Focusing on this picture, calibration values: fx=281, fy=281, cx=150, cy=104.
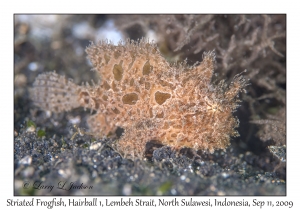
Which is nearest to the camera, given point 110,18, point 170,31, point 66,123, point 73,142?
point 73,142

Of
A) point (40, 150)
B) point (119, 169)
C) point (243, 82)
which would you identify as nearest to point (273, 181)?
point (243, 82)

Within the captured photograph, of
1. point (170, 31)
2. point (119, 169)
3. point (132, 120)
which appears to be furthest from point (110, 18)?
point (119, 169)

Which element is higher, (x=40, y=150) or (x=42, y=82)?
(x=42, y=82)

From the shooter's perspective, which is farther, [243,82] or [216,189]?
Result: [243,82]

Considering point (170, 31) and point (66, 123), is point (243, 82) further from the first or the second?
point (66, 123)

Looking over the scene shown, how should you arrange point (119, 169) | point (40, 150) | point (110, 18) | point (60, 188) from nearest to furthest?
point (60, 188)
point (119, 169)
point (40, 150)
point (110, 18)

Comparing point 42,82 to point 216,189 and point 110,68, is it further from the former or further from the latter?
point 216,189

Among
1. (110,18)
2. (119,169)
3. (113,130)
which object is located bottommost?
(119,169)
